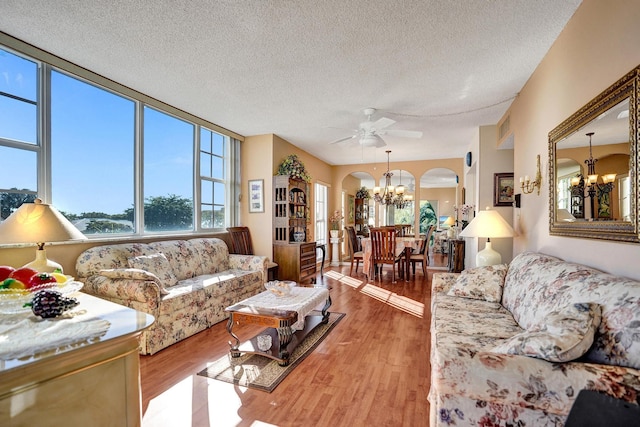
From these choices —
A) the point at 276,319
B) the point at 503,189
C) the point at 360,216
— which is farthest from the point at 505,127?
the point at 360,216

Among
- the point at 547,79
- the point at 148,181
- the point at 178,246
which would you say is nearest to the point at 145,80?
the point at 148,181

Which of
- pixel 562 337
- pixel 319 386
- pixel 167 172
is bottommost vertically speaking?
pixel 319 386

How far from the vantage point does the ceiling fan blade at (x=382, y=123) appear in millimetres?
3679

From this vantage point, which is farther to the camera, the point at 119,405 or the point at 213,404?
the point at 213,404

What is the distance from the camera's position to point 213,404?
1.96 meters

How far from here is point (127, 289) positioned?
268 centimetres

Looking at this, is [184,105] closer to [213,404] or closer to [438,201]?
[213,404]

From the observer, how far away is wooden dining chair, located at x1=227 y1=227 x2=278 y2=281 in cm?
502

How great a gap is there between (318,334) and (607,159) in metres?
2.67

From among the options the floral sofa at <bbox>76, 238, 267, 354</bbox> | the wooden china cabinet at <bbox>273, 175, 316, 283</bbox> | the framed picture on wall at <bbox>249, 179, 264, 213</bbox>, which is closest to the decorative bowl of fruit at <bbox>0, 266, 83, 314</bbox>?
the floral sofa at <bbox>76, 238, 267, 354</bbox>

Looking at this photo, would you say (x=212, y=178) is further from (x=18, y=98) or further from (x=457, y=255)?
(x=457, y=255)

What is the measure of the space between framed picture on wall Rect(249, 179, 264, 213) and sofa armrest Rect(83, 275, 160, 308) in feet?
9.09

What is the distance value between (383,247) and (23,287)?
16.4ft

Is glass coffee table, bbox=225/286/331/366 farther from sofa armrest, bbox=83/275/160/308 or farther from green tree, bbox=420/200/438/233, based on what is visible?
green tree, bbox=420/200/438/233
